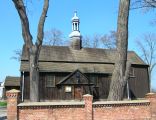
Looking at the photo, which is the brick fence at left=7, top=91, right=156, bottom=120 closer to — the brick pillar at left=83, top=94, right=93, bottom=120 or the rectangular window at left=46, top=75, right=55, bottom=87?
the brick pillar at left=83, top=94, right=93, bottom=120

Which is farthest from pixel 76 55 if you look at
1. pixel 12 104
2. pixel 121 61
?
pixel 12 104

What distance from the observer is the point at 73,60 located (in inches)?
1731

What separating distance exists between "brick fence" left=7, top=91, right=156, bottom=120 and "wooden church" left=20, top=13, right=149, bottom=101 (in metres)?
24.4

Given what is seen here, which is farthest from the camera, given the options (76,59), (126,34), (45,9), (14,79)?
(14,79)

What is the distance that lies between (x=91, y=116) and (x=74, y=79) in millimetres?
25639

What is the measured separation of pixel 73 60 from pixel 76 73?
3.61 meters

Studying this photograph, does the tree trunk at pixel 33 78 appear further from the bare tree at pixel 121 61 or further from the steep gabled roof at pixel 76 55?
the steep gabled roof at pixel 76 55

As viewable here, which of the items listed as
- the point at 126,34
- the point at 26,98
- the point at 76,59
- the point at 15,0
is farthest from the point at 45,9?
the point at 76,59

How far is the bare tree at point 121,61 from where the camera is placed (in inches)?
698

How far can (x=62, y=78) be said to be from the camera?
4150 cm

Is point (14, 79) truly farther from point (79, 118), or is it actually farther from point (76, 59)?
point (79, 118)

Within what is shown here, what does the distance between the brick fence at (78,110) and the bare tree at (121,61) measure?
5.63ft

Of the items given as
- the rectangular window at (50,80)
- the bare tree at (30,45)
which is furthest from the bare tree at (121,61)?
the rectangular window at (50,80)

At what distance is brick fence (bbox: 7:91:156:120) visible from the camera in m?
14.4
